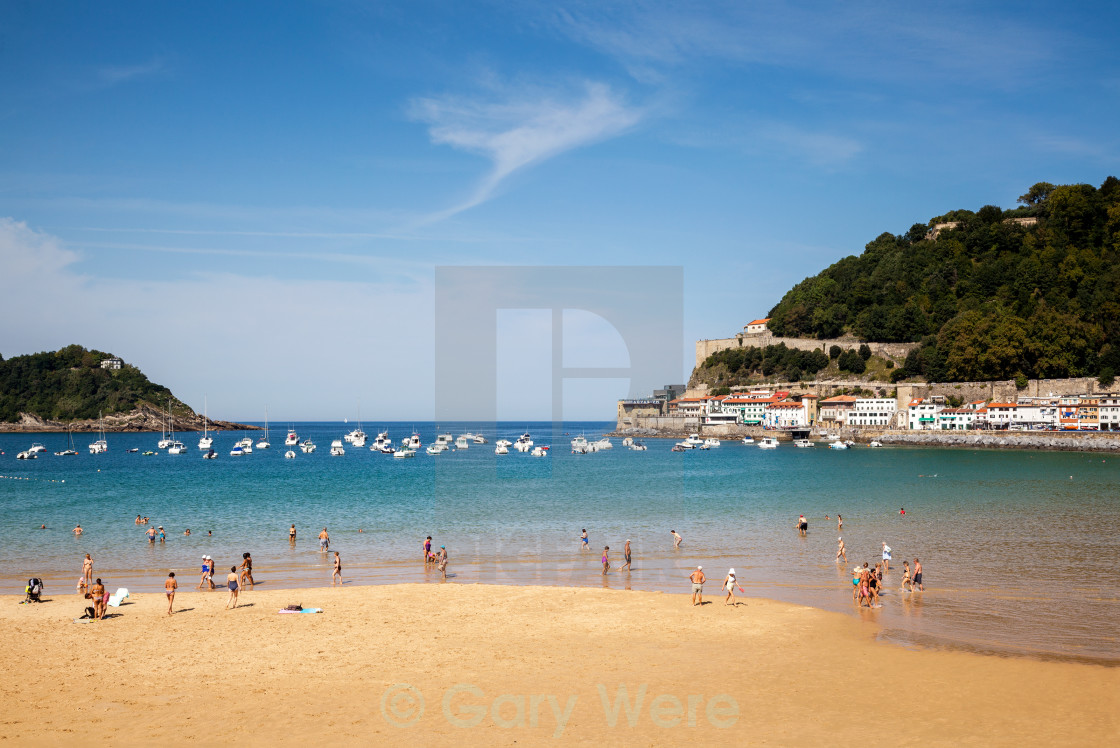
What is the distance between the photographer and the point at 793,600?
1881cm

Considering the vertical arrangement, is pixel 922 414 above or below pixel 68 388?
below

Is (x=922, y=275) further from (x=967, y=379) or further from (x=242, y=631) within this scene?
(x=242, y=631)

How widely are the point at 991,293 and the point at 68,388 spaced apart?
585 ft

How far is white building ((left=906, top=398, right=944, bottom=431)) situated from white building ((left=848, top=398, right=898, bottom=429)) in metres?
2.38

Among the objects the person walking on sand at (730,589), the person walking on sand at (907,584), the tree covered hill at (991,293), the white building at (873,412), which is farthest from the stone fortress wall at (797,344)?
the person walking on sand at (730,589)

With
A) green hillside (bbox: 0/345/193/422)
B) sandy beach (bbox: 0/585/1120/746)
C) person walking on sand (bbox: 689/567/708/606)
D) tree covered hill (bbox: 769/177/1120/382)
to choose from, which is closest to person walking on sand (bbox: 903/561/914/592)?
sandy beach (bbox: 0/585/1120/746)

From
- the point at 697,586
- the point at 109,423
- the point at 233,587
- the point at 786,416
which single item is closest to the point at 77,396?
the point at 109,423

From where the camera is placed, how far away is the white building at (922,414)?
102688mm

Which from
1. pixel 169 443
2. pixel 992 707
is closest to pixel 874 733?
pixel 992 707

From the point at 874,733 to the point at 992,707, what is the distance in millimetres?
2294

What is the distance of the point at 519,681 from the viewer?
12609 millimetres

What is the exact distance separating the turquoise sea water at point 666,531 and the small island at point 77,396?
4281 inches

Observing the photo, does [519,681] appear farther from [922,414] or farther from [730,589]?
[922,414]

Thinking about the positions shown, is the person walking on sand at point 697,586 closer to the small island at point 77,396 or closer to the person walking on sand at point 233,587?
the person walking on sand at point 233,587
